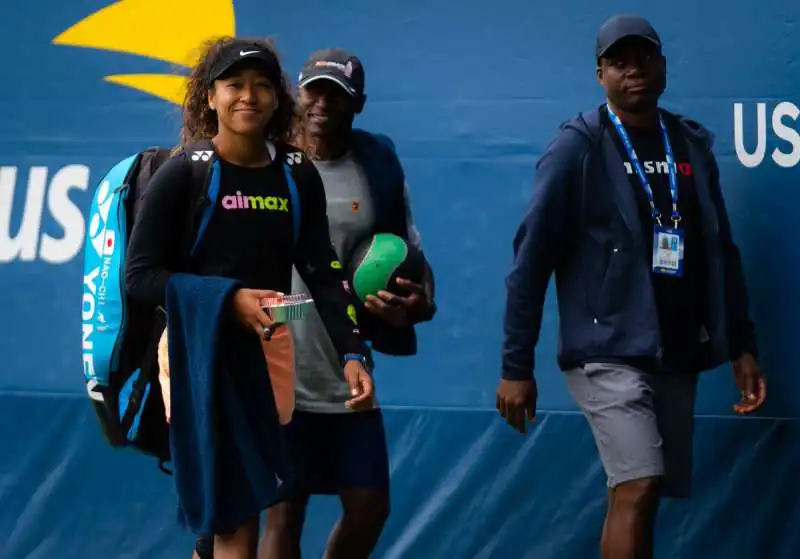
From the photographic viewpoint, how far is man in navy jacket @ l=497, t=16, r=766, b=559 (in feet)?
14.5

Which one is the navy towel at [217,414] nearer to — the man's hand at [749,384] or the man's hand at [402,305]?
the man's hand at [402,305]

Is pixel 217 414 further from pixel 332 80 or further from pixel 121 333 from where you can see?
pixel 332 80

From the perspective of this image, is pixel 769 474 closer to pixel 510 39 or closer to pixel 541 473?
pixel 541 473

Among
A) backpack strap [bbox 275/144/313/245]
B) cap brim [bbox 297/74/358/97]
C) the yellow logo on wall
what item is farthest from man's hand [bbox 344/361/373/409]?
the yellow logo on wall

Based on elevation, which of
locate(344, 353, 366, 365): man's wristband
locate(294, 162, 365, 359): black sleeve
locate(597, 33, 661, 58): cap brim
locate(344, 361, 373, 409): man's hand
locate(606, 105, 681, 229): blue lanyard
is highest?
locate(597, 33, 661, 58): cap brim

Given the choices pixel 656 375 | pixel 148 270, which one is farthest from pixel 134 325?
pixel 656 375

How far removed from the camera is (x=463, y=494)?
17.6 feet

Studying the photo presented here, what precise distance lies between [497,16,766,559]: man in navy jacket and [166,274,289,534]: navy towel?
1016 mm

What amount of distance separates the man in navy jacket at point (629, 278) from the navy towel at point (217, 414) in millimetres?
1016

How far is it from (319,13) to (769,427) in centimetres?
212

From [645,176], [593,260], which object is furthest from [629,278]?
[645,176]

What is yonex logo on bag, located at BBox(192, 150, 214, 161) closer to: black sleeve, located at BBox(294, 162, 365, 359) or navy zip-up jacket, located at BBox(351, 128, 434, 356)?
black sleeve, located at BBox(294, 162, 365, 359)

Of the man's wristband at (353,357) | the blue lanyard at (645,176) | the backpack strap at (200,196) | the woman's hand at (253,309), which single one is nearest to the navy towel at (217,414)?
the woman's hand at (253,309)

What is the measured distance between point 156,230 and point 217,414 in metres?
0.49
